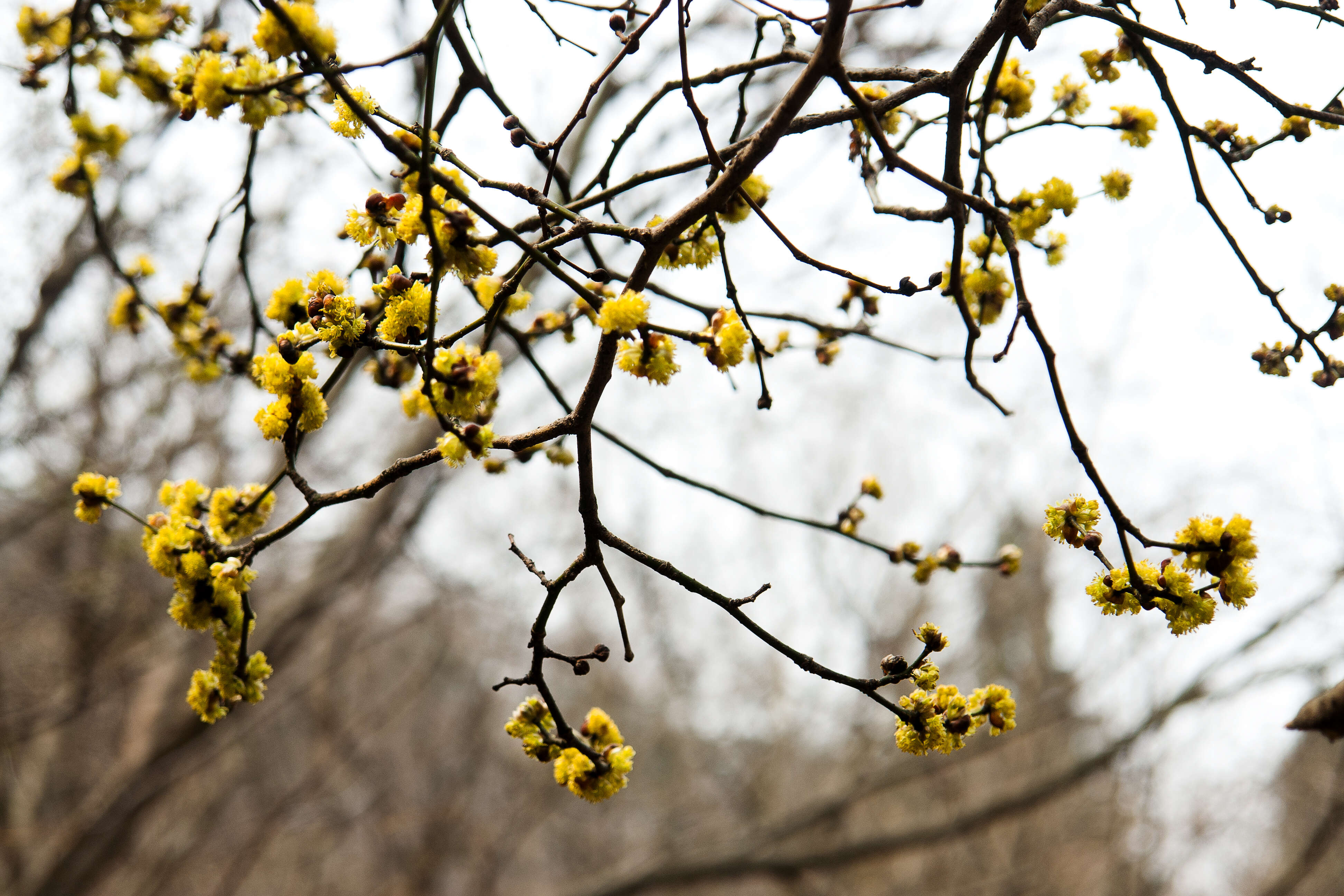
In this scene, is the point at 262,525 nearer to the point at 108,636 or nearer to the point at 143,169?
the point at 143,169

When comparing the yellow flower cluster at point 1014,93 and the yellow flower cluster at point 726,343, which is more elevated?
the yellow flower cluster at point 1014,93

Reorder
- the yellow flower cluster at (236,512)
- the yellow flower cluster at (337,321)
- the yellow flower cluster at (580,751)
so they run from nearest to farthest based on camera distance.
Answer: the yellow flower cluster at (337,321) < the yellow flower cluster at (580,751) < the yellow flower cluster at (236,512)

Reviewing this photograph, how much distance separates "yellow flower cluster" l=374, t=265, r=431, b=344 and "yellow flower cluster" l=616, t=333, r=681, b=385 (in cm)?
37

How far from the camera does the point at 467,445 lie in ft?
4.44

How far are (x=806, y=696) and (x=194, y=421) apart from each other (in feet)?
22.3

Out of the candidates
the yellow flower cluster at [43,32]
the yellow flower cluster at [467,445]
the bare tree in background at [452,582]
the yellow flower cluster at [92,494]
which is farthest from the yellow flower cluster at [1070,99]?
the yellow flower cluster at [43,32]

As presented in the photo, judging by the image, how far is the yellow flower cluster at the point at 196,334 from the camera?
8.84ft

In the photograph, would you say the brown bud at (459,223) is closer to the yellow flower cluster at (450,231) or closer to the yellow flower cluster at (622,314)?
the yellow flower cluster at (450,231)

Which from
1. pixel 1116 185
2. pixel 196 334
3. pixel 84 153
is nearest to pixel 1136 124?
pixel 1116 185

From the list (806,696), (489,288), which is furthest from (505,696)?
(489,288)

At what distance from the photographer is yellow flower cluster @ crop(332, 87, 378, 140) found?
144 centimetres

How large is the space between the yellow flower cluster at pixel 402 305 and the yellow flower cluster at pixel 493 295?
114 mm

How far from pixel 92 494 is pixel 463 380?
122 cm

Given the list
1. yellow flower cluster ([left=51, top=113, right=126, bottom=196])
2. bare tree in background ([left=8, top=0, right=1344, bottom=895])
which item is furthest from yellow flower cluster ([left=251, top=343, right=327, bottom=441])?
yellow flower cluster ([left=51, top=113, right=126, bottom=196])
